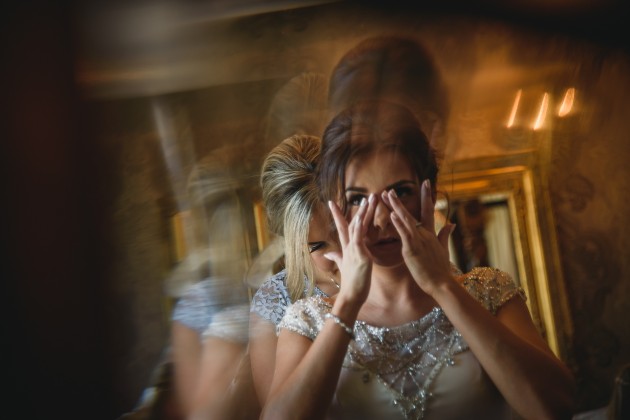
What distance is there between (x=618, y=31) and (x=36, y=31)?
1.00 metres

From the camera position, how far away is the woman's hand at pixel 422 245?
738 mm

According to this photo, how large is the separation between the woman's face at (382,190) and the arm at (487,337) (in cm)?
2

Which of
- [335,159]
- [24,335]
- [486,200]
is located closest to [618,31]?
[486,200]

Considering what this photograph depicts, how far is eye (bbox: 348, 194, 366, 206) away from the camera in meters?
0.76

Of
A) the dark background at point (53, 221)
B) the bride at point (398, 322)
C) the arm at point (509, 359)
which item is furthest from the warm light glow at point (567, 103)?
the arm at point (509, 359)

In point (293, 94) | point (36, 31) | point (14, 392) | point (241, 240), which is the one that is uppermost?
point (36, 31)

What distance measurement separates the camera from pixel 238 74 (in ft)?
2.97

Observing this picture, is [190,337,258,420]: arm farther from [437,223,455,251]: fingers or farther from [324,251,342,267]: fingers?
[437,223,455,251]: fingers

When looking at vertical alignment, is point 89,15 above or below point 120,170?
above

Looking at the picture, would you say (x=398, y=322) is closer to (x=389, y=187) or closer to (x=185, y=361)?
(x=389, y=187)

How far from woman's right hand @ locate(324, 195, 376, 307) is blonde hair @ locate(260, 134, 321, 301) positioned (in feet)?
0.24

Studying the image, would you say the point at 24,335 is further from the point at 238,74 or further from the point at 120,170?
the point at 238,74

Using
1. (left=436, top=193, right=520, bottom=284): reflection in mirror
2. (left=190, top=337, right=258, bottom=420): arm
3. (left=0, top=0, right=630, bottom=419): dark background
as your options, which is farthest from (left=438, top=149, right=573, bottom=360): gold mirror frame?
(left=190, top=337, right=258, bottom=420): arm

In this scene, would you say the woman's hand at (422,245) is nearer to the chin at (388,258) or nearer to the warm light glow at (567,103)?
the chin at (388,258)
